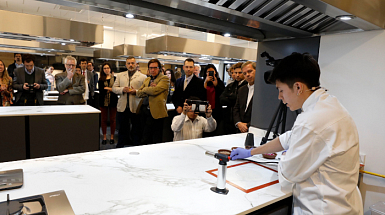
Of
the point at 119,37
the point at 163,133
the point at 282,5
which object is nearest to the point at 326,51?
the point at 282,5

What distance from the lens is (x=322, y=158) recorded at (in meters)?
0.87

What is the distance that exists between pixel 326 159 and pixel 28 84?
403 centimetres

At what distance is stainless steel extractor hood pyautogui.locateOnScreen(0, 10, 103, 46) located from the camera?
8.71 feet

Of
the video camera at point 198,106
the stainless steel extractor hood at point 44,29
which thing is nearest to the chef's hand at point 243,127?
the video camera at point 198,106

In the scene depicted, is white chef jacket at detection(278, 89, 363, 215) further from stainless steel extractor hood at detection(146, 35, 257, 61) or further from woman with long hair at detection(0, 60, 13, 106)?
woman with long hair at detection(0, 60, 13, 106)

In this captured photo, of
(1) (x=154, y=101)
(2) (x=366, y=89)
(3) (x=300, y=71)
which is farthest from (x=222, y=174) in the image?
(1) (x=154, y=101)

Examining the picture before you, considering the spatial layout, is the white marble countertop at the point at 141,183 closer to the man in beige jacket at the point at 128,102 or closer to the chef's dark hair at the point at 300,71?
the chef's dark hair at the point at 300,71

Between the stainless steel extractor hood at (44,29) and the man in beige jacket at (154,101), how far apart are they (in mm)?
834

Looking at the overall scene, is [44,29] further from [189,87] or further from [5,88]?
[189,87]

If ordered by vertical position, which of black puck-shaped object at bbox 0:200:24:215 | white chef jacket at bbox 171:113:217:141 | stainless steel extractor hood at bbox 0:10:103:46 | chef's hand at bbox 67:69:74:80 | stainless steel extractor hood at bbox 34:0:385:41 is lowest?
white chef jacket at bbox 171:113:217:141

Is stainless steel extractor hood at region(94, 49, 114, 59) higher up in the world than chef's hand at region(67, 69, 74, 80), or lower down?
higher up

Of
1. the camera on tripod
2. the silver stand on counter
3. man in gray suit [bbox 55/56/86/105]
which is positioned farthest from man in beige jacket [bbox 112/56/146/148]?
the silver stand on counter

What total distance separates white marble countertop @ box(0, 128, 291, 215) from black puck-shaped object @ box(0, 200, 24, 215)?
14 centimetres

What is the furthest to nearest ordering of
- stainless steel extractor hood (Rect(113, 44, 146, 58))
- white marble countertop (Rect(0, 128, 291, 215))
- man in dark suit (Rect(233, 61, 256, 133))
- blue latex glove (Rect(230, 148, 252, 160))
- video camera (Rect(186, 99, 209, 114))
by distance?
stainless steel extractor hood (Rect(113, 44, 146, 58))
man in dark suit (Rect(233, 61, 256, 133))
video camera (Rect(186, 99, 209, 114))
blue latex glove (Rect(230, 148, 252, 160))
white marble countertop (Rect(0, 128, 291, 215))
